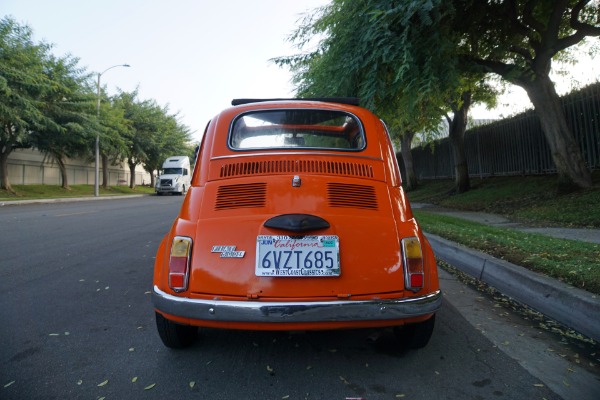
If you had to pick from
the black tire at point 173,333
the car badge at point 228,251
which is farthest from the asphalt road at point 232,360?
the car badge at point 228,251

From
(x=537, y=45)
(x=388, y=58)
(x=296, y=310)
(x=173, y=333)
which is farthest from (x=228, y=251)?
(x=537, y=45)

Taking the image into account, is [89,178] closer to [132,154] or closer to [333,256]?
[132,154]

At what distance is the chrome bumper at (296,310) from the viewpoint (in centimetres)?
215

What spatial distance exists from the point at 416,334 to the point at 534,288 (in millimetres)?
1695

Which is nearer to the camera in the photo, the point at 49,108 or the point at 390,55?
the point at 390,55

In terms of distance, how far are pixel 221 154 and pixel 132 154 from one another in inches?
1493

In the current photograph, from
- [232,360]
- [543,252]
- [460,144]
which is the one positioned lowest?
[232,360]

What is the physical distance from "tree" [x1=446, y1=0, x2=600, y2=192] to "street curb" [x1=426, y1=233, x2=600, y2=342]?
21.3ft

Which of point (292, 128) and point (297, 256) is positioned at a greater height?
point (292, 128)

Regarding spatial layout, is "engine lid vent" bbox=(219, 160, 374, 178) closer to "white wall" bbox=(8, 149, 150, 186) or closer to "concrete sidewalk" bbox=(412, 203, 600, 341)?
"concrete sidewalk" bbox=(412, 203, 600, 341)

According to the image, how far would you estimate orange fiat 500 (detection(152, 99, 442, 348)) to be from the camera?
7.24 ft

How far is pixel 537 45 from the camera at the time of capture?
34.4ft

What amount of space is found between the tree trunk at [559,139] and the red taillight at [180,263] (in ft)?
34.5

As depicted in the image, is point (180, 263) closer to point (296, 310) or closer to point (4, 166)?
point (296, 310)
